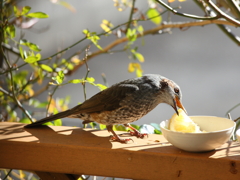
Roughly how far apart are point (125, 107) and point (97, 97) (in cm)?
16

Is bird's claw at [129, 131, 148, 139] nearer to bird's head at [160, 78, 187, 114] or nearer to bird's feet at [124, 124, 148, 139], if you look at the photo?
bird's feet at [124, 124, 148, 139]

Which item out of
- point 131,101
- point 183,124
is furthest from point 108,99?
point 183,124

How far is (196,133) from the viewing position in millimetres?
1099

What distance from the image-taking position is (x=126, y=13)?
10.9 ft

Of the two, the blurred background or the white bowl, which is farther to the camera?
the blurred background

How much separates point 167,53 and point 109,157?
215 cm

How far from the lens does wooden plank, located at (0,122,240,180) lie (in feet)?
3.81

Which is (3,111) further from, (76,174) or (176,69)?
(176,69)

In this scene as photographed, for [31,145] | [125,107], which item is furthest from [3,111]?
[125,107]

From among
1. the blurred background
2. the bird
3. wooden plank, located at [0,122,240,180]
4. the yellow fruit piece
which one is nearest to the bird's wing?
the bird

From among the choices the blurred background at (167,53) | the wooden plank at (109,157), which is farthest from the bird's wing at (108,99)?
the blurred background at (167,53)

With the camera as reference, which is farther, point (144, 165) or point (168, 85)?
point (168, 85)

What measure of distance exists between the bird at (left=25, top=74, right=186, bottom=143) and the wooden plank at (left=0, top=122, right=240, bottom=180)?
0.09 m

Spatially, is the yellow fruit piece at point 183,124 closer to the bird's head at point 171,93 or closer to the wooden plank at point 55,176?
the bird's head at point 171,93
